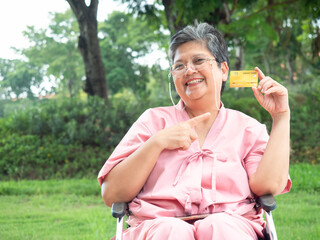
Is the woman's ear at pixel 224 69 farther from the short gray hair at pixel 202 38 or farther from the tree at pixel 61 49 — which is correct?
the tree at pixel 61 49

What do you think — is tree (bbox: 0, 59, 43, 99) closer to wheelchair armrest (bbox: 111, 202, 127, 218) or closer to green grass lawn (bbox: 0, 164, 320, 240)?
green grass lawn (bbox: 0, 164, 320, 240)

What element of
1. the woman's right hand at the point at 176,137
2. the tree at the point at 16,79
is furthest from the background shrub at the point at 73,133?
the woman's right hand at the point at 176,137

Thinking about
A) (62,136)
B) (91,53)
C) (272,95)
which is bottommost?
(62,136)

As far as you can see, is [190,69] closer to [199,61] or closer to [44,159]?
[199,61]

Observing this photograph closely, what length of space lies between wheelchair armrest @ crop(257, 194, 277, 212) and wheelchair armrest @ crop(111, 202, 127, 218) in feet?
1.86

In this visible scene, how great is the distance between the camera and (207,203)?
172 centimetres

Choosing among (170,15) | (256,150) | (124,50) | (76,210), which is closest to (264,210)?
(256,150)

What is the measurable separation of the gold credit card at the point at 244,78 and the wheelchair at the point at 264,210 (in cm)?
49

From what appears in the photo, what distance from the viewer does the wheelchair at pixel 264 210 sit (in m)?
1.64

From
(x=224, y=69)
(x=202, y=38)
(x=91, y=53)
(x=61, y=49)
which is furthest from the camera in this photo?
(x=61, y=49)

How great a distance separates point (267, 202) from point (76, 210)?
293cm

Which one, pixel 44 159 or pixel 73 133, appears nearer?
pixel 44 159

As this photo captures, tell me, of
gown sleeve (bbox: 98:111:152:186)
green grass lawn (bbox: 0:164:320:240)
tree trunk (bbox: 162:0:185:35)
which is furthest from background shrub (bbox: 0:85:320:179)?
gown sleeve (bbox: 98:111:152:186)

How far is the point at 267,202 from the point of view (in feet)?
5.50
